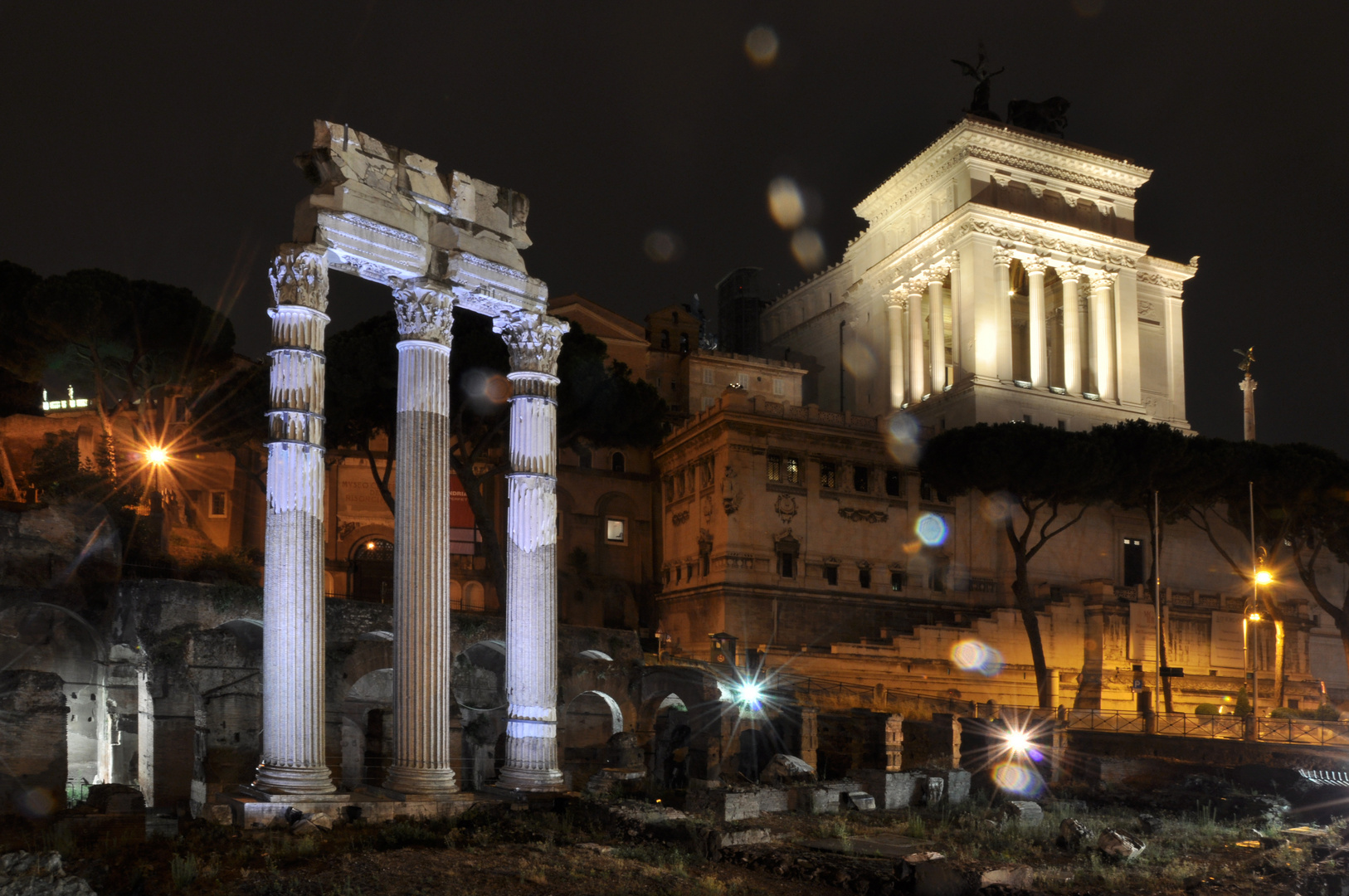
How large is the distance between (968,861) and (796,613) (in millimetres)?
28518

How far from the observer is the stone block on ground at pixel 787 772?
22.4 m

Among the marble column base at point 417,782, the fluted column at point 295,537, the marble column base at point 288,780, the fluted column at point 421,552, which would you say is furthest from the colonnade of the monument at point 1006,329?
the marble column base at point 288,780

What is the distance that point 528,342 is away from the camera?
20.2m

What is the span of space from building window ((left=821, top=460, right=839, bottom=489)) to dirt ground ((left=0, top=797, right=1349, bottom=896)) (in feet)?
87.9

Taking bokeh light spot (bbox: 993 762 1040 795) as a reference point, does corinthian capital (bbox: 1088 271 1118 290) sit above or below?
above

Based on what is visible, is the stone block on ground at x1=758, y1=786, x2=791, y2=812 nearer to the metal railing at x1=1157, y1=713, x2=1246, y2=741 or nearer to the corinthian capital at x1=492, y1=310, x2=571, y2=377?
the corinthian capital at x1=492, y1=310, x2=571, y2=377

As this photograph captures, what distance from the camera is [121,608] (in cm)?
2542

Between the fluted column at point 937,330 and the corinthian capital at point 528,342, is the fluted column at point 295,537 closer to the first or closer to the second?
the corinthian capital at point 528,342

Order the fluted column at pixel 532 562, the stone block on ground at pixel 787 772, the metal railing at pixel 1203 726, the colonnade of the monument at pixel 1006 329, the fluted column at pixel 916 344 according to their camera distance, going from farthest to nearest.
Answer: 1. the fluted column at pixel 916 344
2. the colonnade of the monument at pixel 1006 329
3. the metal railing at pixel 1203 726
4. the stone block on ground at pixel 787 772
5. the fluted column at pixel 532 562

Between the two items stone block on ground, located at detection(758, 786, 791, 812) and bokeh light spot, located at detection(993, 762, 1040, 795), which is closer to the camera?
stone block on ground, located at detection(758, 786, 791, 812)

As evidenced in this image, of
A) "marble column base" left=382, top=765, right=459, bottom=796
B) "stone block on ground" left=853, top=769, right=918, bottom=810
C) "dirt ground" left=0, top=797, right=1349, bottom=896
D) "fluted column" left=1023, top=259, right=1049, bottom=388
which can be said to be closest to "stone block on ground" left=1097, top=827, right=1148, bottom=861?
"dirt ground" left=0, top=797, right=1349, bottom=896

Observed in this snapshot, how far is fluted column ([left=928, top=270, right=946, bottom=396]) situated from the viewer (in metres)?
55.6

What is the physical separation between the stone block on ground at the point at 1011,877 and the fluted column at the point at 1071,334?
43.7 metres

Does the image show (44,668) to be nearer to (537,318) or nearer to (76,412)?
(537,318)
